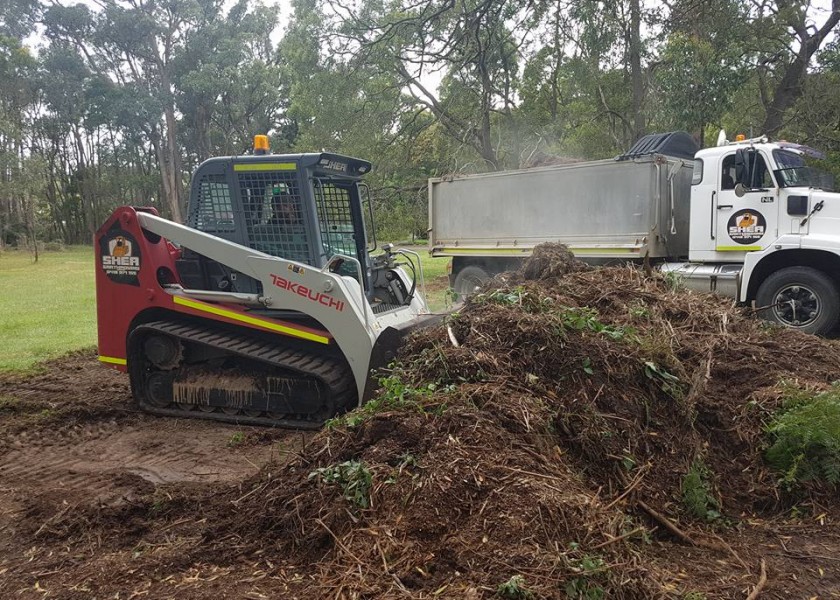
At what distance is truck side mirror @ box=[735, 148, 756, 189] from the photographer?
883cm

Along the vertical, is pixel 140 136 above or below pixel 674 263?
above

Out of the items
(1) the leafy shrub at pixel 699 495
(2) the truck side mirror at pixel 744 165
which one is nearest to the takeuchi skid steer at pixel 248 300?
(1) the leafy shrub at pixel 699 495

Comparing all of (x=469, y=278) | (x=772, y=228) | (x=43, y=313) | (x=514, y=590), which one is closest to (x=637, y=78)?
(x=469, y=278)

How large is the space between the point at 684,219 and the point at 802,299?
7.65 ft

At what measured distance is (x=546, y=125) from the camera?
68.9 feet

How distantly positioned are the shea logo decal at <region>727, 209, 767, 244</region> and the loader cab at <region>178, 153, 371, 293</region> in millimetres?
5481

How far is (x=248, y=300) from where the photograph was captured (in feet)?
19.3

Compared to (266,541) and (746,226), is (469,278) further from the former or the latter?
(266,541)

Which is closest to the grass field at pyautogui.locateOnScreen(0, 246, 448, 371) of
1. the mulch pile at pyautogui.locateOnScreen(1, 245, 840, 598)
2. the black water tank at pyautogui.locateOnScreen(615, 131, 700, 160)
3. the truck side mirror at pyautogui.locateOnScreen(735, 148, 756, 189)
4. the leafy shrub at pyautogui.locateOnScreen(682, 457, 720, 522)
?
the black water tank at pyautogui.locateOnScreen(615, 131, 700, 160)

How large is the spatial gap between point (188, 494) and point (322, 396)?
5.47ft

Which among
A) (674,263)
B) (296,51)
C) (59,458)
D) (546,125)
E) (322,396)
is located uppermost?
(296,51)

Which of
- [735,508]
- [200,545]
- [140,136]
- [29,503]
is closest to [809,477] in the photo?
[735,508]

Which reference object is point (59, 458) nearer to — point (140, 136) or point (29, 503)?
point (29, 503)

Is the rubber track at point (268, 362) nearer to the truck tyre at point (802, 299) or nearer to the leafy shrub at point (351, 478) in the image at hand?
the leafy shrub at point (351, 478)
